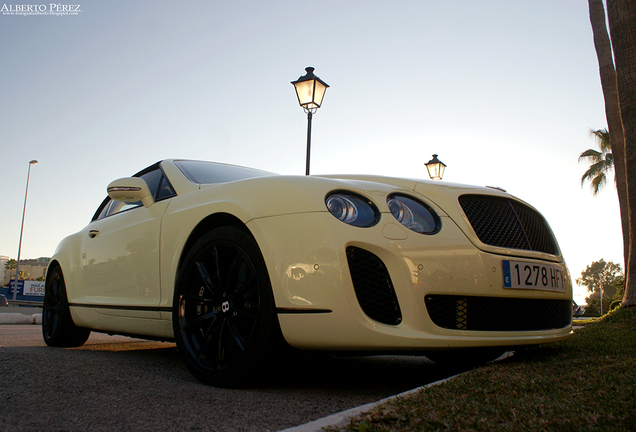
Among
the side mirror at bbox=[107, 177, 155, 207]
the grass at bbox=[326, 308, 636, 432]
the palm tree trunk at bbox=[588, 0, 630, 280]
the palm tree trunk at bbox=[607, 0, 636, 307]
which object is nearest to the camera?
the grass at bbox=[326, 308, 636, 432]

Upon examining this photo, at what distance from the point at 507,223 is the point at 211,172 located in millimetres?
2033

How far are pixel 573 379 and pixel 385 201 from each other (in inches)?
41.0

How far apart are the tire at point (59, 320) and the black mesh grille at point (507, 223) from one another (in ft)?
11.0

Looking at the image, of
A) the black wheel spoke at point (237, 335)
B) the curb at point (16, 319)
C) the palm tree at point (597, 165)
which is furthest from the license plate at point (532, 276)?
the palm tree at point (597, 165)

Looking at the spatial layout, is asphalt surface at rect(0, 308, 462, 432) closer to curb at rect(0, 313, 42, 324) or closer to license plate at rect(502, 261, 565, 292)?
license plate at rect(502, 261, 565, 292)

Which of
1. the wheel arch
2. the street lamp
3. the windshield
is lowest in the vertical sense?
the wheel arch

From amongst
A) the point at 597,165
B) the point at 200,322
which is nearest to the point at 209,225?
the point at 200,322

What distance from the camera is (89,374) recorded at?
103 inches

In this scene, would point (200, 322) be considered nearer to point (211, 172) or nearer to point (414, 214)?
point (414, 214)

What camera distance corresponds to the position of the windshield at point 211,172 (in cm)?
341

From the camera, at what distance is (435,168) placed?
34.2ft

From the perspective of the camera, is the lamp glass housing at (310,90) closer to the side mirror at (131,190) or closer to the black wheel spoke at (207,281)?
the side mirror at (131,190)

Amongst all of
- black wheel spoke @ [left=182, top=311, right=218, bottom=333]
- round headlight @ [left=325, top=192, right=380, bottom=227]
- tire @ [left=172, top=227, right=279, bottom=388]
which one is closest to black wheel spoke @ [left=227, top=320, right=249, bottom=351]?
tire @ [left=172, top=227, right=279, bottom=388]

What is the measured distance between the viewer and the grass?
4.46ft
